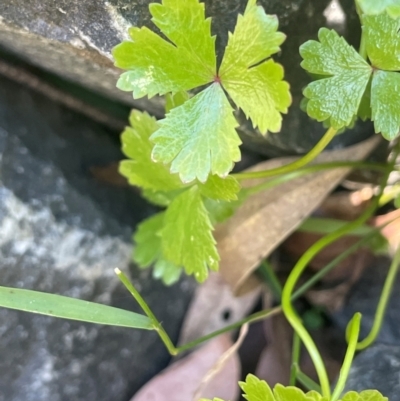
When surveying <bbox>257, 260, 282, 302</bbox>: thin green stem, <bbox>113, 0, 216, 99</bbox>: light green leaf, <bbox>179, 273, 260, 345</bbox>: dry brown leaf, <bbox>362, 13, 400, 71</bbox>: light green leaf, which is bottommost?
<bbox>179, 273, 260, 345</bbox>: dry brown leaf

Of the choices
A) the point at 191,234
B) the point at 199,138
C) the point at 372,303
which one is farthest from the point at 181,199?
the point at 372,303

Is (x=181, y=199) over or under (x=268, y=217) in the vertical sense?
over

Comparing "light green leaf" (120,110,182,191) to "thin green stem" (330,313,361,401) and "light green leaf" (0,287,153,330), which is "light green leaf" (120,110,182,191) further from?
"thin green stem" (330,313,361,401)

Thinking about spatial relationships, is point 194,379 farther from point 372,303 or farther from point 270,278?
point 372,303

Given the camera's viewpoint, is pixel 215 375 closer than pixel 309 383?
No

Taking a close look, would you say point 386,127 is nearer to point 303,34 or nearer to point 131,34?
point 303,34

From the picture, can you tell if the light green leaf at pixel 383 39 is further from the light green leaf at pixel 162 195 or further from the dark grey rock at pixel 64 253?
the dark grey rock at pixel 64 253

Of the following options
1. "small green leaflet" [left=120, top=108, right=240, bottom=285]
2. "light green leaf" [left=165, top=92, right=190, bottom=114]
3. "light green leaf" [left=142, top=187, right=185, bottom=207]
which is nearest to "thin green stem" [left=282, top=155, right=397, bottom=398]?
"small green leaflet" [left=120, top=108, right=240, bottom=285]
